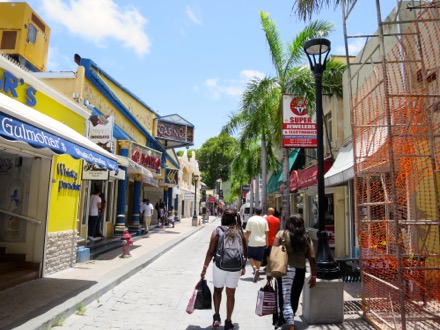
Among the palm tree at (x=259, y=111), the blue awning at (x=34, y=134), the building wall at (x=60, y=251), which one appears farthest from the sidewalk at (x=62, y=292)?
the palm tree at (x=259, y=111)

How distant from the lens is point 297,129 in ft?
37.2

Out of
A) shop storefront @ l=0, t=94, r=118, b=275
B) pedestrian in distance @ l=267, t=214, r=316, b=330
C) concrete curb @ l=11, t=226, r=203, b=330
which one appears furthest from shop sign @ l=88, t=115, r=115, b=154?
pedestrian in distance @ l=267, t=214, r=316, b=330

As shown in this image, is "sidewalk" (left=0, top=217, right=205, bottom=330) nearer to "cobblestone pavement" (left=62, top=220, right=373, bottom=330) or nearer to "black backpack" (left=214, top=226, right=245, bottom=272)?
"cobblestone pavement" (left=62, top=220, right=373, bottom=330)

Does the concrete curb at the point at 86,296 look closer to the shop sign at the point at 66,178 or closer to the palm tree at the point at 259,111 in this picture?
the shop sign at the point at 66,178

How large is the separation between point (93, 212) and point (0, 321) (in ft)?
22.7

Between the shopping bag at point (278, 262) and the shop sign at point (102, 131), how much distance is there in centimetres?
763

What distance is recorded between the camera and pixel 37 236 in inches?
301

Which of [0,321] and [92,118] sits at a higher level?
[92,118]

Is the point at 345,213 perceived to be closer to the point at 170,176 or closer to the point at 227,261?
the point at 227,261

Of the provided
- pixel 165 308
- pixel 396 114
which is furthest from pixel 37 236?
pixel 396 114

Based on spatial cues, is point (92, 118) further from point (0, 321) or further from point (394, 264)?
point (394, 264)

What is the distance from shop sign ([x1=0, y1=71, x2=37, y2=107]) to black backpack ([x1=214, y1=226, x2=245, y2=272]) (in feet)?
15.8

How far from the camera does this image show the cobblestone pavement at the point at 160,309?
16.8ft

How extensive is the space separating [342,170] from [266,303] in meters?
5.55
